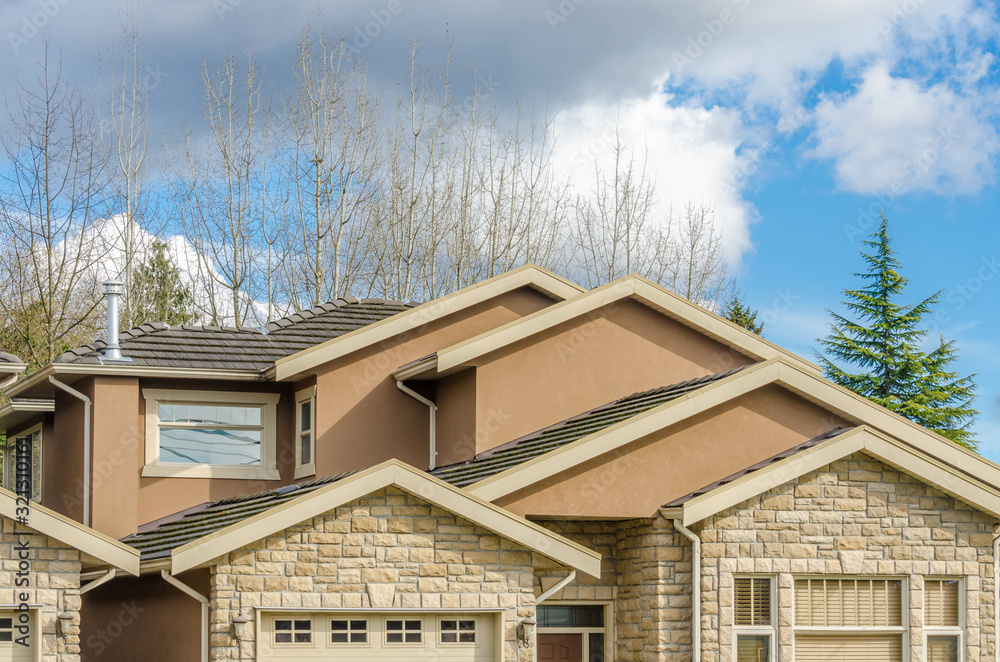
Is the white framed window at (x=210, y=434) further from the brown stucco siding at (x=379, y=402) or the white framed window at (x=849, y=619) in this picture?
the white framed window at (x=849, y=619)

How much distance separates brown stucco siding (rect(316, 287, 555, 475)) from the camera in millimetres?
19422

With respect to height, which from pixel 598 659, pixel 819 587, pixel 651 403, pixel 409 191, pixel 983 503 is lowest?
pixel 598 659

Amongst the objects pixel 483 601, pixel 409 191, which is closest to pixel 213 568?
pixel 483 601

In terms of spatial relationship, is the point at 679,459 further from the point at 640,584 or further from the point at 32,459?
the point at 32,459

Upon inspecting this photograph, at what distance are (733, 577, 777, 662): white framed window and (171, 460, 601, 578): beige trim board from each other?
6.76 ft

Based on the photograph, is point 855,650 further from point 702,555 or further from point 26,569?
point 26,569

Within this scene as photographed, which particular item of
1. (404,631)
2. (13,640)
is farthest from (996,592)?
(13,640)

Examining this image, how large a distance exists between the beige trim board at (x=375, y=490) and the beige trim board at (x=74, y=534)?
3.13ft

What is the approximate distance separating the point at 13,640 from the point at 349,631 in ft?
12.1

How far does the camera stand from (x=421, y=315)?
20.0 metres

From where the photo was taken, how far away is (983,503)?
15.6m

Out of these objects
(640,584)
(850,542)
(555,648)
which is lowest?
(555,648)

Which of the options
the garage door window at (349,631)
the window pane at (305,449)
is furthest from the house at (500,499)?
the window pane at (305,449)

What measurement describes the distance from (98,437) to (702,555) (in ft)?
31.4
